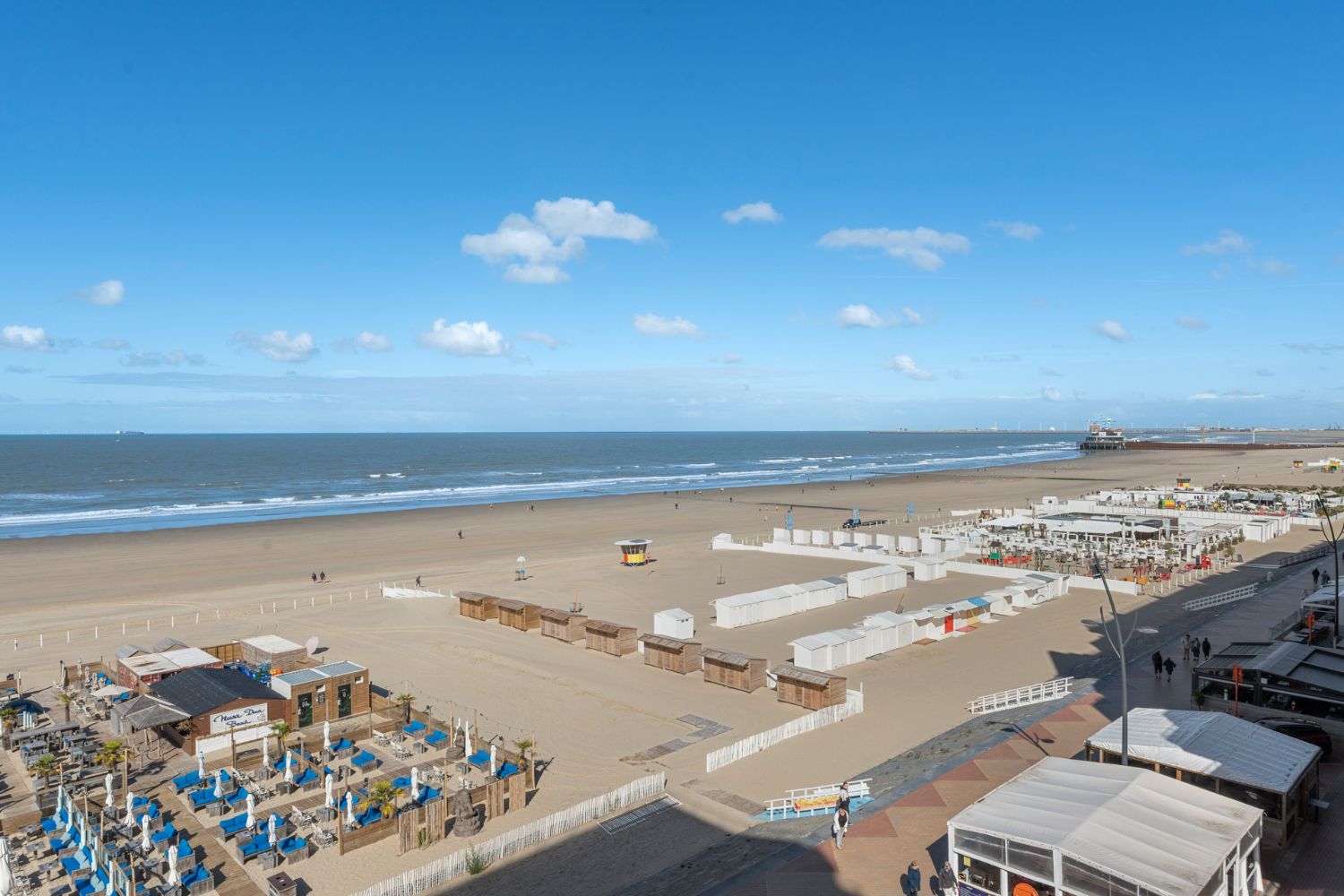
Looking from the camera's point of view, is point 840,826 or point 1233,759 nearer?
point 840,826

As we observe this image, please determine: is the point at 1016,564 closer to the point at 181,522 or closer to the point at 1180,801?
the point at 1180,801

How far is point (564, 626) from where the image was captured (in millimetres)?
28125

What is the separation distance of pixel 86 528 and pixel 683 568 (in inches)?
1953

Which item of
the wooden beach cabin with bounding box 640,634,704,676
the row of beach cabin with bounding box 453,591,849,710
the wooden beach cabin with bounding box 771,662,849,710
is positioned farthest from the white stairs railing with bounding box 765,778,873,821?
the wooden beach cabin with bounding box 640,634,704,676

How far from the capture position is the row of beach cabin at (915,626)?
24203 mm

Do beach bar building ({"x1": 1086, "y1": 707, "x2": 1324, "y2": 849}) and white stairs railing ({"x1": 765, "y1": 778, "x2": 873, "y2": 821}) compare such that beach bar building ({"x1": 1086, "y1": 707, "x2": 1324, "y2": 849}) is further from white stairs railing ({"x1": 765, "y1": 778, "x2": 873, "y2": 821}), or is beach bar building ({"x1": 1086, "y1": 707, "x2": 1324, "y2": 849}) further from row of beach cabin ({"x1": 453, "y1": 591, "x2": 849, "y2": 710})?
row of beach cabin ({"x1": 453, "y1": 591, "x2": 849, "y2": 710})

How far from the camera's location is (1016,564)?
1578 inches

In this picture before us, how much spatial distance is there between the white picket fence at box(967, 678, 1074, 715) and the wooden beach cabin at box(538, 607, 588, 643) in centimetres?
1316

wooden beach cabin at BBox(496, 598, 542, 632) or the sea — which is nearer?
wooden beach cabin at BBox(496, 598, 542, 632)

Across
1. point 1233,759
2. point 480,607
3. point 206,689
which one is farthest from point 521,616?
point 1233,759

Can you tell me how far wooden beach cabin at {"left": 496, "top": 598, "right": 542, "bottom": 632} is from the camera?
1177 inches

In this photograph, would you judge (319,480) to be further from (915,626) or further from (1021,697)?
(1021,697)

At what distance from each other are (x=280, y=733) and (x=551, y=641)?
11631mm

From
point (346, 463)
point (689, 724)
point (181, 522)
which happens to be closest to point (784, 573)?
point (689, 724)
